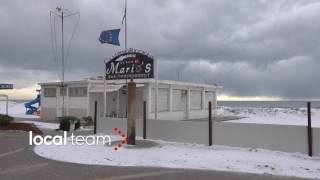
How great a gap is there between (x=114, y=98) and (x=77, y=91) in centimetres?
290

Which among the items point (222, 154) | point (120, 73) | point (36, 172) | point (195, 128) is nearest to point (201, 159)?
point (222, 154)

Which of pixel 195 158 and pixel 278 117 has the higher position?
pixel 278 117

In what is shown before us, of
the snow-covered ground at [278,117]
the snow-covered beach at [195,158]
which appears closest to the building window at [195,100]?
the snow-covered ground at [278,117]

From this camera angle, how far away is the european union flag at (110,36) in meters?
20.6

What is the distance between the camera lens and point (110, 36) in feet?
68.0

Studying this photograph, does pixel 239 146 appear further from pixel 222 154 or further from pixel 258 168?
pixel 258 168

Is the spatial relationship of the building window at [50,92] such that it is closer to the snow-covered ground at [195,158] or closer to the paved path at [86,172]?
the snow-covered ground at [195,158]

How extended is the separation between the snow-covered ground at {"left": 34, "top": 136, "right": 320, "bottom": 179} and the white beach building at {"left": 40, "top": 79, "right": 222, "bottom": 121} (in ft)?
47.2

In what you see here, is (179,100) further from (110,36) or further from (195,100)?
(110,36)

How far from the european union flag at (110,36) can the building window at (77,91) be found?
10489mm

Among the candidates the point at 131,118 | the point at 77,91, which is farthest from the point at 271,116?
the point at 131,118

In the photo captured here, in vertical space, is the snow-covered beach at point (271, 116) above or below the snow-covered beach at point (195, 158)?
above

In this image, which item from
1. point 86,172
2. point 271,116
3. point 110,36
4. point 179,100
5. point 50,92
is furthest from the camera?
point 271,116

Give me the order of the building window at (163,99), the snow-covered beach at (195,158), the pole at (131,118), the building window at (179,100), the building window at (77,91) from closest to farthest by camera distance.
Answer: the snow-covered beach at (195,158) → the pole at (131,118) → the building window at (77,91) → the building window at (163,99) → the building window at (179,100)
